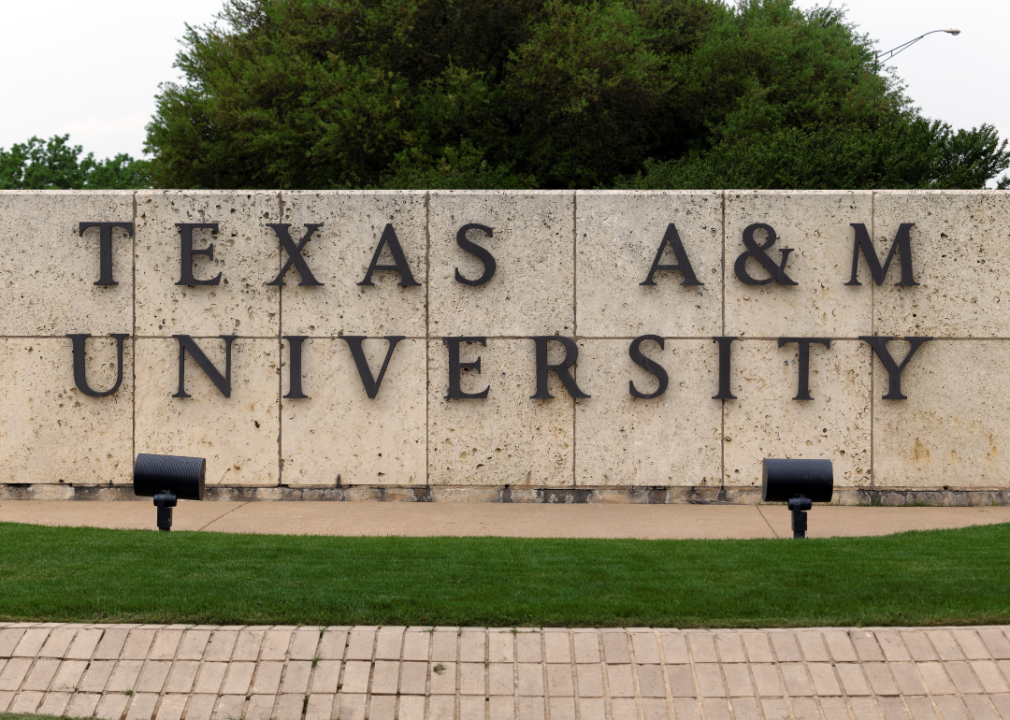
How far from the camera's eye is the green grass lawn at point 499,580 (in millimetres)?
5465

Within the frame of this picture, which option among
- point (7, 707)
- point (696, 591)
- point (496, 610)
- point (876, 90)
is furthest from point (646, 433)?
point (876, 90)

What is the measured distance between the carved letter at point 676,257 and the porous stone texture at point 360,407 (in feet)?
7.64

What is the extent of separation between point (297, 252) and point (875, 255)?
546 centimetres

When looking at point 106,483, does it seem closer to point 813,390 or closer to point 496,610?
point 496,610

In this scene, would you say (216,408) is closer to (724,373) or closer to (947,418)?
(724,373)

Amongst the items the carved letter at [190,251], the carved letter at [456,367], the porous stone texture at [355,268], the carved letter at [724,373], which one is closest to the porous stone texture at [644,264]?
the carved letter at [724,373]

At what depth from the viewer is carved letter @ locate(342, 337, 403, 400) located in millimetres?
10109

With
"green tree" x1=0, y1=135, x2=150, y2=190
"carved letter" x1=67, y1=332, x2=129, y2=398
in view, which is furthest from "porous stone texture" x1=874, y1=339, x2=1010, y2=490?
"green tree" x1=0, y1=135, x2=150, y2=190

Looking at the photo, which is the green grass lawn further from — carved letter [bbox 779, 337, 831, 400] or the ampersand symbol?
the ampersand symbol

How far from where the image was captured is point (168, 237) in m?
10.2

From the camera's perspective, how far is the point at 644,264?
1010 centimetres

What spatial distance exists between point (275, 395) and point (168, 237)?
183cm

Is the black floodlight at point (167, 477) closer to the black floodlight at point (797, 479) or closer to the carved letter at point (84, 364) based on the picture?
the carved letter at point (84, 364)

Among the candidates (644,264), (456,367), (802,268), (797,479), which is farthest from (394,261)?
(797,479)
